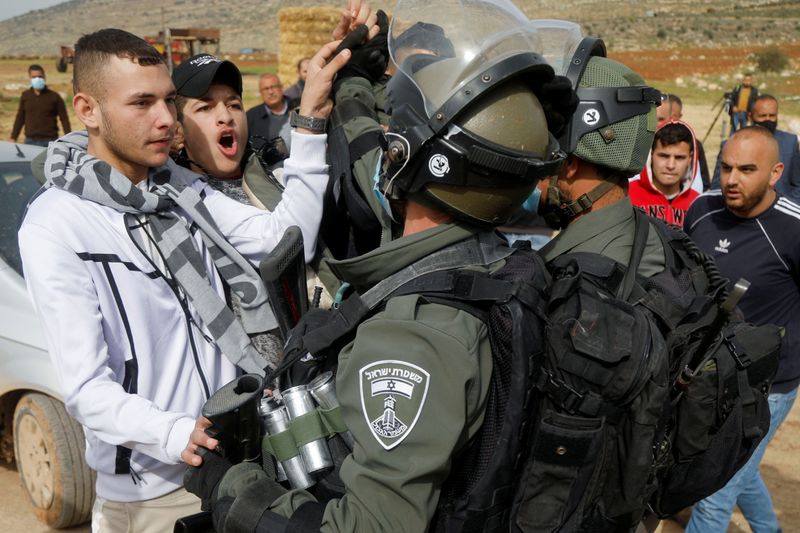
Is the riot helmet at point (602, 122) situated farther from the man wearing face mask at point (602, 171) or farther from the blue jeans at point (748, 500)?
the blue jeans at point (748, 500)

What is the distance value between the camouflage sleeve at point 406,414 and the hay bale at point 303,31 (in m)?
19.1

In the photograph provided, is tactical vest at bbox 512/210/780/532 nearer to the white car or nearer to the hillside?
the hillside

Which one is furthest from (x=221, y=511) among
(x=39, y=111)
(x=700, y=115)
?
(x=700, y=115)

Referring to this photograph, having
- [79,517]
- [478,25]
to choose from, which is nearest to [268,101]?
[79,517]

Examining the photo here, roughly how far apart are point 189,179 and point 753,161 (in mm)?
3021

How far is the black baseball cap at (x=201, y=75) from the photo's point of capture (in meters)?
2.79

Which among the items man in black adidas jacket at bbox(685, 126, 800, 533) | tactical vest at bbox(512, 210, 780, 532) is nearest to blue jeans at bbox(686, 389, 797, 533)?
man in black adidas jacket at bbox(685, 126, 800, 533)

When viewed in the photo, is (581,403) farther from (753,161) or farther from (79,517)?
(79,517)

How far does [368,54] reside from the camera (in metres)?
2.71

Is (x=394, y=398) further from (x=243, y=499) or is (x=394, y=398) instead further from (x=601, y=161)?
(x=601, y=161)

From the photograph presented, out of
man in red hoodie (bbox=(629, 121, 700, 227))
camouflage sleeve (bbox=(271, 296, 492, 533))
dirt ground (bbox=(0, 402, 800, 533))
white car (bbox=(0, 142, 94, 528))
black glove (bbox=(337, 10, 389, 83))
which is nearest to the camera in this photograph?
camouflage sleeve (bbox=(271, 296, 492, 533))

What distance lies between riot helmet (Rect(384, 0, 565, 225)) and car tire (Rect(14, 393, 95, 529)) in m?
3.11

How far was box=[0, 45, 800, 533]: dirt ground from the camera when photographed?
480 cm

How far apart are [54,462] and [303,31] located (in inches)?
696
